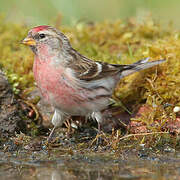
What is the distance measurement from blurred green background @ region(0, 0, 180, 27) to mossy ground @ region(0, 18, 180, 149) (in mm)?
526

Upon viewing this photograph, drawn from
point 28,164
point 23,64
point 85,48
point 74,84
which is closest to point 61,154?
point 28,164

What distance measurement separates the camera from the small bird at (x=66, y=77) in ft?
16.6

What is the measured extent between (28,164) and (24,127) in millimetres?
1243

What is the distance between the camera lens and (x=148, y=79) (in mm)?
5855

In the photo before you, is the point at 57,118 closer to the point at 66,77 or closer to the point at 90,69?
the point at 66,77

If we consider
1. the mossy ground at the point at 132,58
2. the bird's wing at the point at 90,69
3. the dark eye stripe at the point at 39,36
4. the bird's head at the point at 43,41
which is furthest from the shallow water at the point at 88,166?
the dark eye stripe at the point at 39,36

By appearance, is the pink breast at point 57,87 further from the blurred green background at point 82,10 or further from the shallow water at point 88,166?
the blurred green background at point 82,10

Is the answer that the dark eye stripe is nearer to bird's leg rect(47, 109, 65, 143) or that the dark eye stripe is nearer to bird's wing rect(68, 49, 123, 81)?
bird's wing rect(68, 49, 123, 81)

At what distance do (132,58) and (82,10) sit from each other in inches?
130

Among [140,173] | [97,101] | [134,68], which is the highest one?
[134,68]

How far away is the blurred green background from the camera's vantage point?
9.02m

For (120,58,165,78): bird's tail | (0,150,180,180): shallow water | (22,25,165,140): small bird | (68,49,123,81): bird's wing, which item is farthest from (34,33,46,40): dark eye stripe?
(0,150,180,180): shallow water

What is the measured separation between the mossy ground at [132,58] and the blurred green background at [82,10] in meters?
0.53

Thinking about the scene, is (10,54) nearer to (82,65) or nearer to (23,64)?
(23,64)
